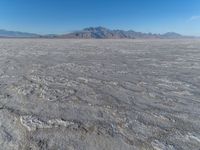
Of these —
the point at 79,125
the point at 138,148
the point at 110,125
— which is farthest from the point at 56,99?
the point at 138,148

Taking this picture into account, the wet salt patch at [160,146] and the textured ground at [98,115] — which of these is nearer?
the wet salt patch at [160,146]

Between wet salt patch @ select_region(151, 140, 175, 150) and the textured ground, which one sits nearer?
wet salt patch @ select_region(151, 140, 175, 150)

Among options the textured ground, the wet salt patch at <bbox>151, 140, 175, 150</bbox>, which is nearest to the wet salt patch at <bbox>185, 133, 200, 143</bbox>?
the textured ground

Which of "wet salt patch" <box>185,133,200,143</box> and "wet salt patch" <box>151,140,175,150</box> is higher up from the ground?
"wet salt patch" <box>151,140,175,150</box>

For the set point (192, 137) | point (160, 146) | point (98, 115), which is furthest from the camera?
point (98, 115)

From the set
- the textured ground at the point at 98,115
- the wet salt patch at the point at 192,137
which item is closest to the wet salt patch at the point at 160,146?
the textured ground at the point at 98,115

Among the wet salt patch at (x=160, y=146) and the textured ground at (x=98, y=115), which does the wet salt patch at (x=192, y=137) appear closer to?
the textured ground at (x=98, y=115)

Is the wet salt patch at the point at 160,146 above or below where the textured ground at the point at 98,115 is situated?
above

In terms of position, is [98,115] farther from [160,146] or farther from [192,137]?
[192,137]

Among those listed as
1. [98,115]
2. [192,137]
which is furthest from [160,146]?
[98,115]

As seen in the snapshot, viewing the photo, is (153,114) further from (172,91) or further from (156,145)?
(172,91)

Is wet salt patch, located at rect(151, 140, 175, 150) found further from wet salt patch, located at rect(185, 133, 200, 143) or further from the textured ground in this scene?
wet salt patch, located at rect(185, 133, 200, 143)
